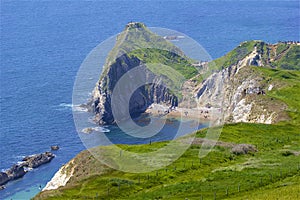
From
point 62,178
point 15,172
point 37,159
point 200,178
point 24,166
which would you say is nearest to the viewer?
point 200,178

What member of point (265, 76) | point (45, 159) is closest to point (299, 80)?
point (265, 76)

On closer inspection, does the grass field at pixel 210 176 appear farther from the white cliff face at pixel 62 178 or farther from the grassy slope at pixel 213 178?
the white cliff face at pixel 62 178

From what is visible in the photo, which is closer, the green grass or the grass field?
the grass field

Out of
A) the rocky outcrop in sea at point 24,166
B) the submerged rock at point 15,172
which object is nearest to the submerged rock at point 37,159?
the rocky outcrop in sea at point 24,166

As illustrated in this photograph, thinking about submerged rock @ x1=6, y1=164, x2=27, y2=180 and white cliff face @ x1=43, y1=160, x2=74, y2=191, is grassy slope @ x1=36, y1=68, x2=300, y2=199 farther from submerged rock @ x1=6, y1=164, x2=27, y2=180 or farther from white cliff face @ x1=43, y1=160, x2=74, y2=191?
submerged rock @ x1=6, y1=164, x2=27, y2=180

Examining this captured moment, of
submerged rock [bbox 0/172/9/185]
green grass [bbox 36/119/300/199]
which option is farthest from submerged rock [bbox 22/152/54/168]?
green grass [bbox 36/119/300/199]

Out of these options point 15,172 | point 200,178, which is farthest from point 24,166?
point 200,178

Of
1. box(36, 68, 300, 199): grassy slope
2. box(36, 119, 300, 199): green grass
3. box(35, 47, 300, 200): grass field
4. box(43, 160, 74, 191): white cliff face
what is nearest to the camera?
box(36, 68, 300, 199): grassy slope

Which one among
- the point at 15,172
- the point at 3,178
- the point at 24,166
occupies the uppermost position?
the point at 24,166

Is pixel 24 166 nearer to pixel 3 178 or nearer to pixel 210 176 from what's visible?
pixel 3 178
